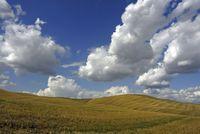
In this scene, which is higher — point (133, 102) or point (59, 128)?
point (133, 102)

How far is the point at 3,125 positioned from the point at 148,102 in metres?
122

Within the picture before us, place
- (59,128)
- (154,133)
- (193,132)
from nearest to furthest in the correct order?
(59,128) → (154,133) → (193,132)

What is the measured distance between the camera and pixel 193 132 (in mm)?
43719

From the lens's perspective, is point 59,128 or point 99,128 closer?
point 59,128

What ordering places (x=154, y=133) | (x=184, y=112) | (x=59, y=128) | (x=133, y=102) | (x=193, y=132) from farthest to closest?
(x=133, y=102)
(x=184, y=112)
(x=193, y=132)
(x=154, y=133)
(x=59, y=128)

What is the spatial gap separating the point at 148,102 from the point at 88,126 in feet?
366

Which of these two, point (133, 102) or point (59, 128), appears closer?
point (59, 128)

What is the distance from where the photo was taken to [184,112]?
124 meters

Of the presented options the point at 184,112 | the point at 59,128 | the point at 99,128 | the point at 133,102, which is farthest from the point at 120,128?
the point at 133,102

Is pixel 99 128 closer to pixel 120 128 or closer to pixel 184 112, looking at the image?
pixel 120 128

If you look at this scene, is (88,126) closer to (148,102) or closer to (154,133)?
(154,133)

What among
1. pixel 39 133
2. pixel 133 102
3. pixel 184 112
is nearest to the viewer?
pixel 39 133

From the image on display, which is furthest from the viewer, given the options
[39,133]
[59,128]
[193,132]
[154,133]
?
[193,132]

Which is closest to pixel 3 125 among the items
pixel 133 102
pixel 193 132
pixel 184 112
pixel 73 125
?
pixel 73 125
